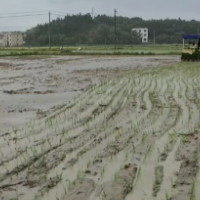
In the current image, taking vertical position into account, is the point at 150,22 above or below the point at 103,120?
above

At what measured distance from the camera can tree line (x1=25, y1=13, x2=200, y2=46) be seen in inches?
3337

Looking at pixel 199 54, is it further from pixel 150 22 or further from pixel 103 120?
pixel 150 22

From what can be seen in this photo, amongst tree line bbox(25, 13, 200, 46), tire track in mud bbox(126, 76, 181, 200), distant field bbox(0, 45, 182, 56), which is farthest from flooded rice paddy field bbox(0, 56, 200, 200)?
tree line bbox(25, 13, 200, 46)

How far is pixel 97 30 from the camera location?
88.1m

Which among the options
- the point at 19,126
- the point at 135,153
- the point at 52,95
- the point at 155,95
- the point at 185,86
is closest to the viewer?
the point at 135,153

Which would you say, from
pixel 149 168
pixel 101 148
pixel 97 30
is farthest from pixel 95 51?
pixel 97 30

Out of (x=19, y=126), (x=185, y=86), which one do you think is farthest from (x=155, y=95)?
(x=19, y=126)

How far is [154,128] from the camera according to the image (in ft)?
17.9

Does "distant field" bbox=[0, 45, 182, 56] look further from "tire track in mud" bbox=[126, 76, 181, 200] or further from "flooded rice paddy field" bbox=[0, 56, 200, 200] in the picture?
"tire track in mud" bbox=[126, 76, 181, 200]

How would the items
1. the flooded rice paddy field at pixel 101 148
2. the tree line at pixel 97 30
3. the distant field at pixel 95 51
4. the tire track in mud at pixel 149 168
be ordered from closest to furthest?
the tire track in mud at pixel 149 168 → the flooded rice paddy field at pixel 101 148 → the distant field at pixel 95 51 → the tree line at pixel 97 30

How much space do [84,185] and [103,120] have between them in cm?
283

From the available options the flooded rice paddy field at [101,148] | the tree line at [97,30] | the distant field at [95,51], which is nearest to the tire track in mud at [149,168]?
the flooded rice paddy field at [101,148]

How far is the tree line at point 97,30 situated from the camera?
84.8 metres

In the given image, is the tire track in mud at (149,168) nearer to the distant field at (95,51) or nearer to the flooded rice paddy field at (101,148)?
the flooded rice paddy field at (101,148)
